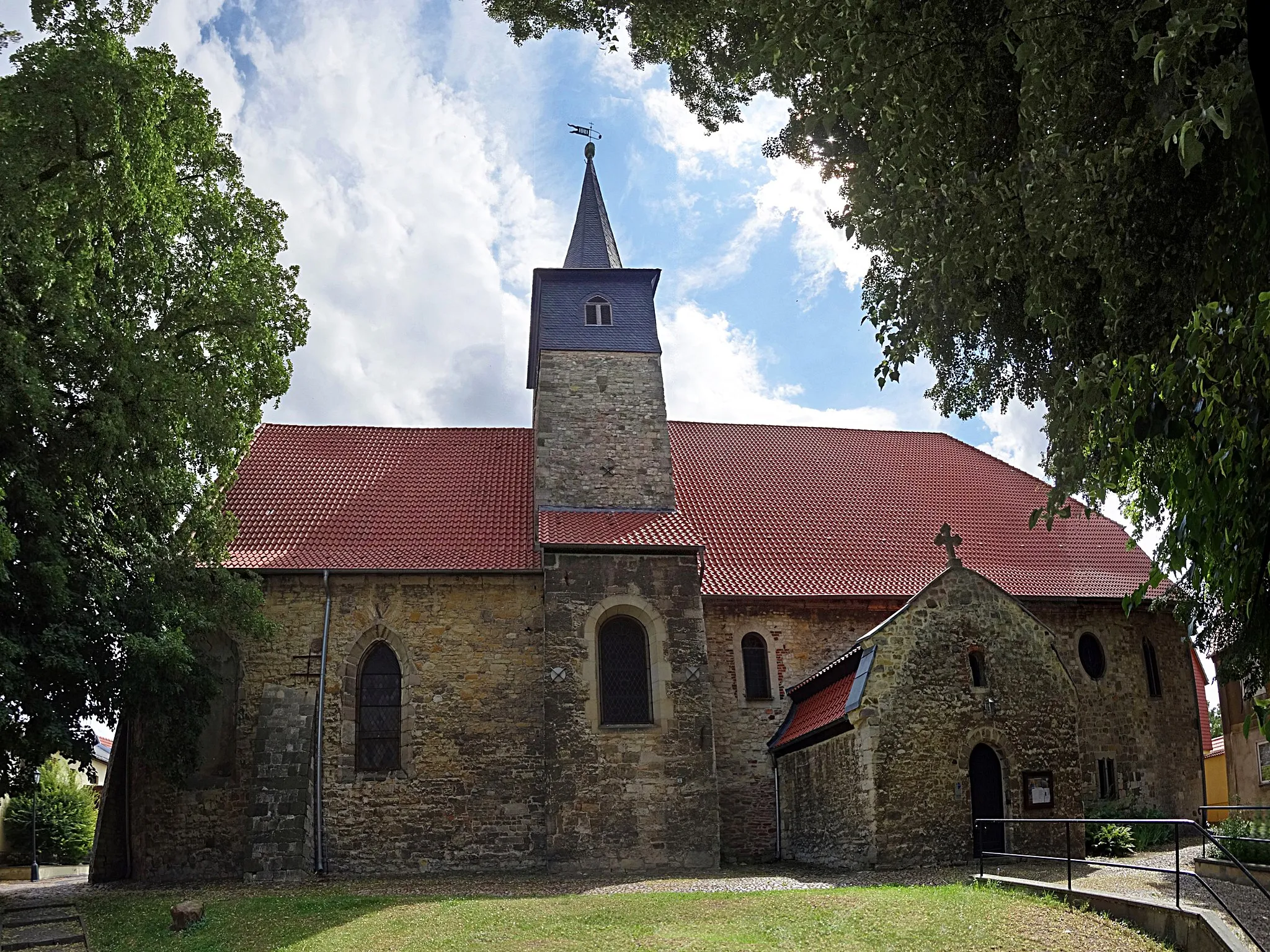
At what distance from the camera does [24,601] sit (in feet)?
45.3

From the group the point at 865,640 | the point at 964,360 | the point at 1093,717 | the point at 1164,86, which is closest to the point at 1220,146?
the point at 1164,86

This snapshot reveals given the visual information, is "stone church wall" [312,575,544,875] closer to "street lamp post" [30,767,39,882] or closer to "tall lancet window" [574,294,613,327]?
"tall lancet window" [574,294,613,327]

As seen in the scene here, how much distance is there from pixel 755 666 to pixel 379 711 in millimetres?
7025

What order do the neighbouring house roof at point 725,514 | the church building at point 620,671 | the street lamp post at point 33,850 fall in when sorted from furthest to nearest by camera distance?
the street lamp post at point 33,850, the neighbouring house roof at point 725,514, the church building at point 620,671

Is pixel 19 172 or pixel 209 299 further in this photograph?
pixel 209 299

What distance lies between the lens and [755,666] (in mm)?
20469

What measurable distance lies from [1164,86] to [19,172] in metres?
11.7

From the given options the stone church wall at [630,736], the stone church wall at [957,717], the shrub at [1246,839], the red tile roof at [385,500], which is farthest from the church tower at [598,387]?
the shrub at [1246,839]

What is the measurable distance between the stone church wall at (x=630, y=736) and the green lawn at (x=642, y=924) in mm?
3855

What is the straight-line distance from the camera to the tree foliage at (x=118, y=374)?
12578mm

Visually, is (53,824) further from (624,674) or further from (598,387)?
(598,387)

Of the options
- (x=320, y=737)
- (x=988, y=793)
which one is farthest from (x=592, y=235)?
(x=988, y=793)

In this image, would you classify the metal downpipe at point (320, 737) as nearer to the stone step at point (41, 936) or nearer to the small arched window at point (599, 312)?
the stone step at point (41, 936)

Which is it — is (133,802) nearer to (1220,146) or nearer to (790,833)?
(790,833)
